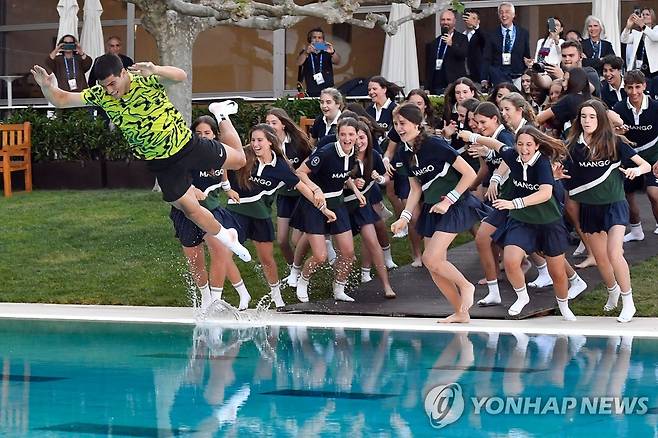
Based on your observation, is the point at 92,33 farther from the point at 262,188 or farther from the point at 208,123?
the point at 262,188

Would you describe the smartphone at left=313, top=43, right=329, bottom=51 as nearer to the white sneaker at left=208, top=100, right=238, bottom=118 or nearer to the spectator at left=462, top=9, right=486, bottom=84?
the spectator at left=462, top=9, right=486, bottom=84

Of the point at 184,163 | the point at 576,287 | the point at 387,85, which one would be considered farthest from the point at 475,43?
the point at 184,163

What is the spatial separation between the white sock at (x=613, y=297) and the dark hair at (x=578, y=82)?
6.49ft

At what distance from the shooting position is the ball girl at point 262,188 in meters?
11.4

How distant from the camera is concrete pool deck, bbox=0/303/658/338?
9984mm

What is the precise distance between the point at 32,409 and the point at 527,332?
4.26 metres

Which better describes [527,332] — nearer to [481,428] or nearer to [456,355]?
[456,355]

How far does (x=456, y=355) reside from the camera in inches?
349

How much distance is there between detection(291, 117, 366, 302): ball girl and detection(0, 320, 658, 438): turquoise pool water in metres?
1.52

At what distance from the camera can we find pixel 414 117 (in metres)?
10.7

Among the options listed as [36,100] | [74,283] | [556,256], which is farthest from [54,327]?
[36,100]

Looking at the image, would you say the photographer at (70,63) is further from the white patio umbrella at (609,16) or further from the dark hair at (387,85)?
the white patio umbrella at (609,16)

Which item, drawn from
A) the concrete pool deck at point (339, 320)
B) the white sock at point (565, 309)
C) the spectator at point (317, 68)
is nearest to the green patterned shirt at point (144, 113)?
the concrete pool deck at point (339, 320)

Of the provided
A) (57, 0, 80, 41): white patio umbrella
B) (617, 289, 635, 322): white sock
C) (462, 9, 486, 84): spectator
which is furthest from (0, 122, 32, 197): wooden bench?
(617, 289, 635, 322): white sock
